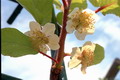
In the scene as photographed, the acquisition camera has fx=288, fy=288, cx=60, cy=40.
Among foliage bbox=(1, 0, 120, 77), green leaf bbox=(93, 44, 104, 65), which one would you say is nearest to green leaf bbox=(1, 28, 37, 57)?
foliage bbox=(1, 0, 120, 77)

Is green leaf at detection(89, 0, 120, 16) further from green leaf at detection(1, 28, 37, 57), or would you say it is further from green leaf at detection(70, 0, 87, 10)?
green leaf at detection(1, 28, 37, 57)

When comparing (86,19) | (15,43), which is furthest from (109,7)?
(15,43)

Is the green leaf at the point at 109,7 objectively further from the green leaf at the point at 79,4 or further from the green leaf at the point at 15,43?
the green leaf at the point at 15,43


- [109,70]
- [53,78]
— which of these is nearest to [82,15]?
[53,78]

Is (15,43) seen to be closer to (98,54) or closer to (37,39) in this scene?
(37,39)

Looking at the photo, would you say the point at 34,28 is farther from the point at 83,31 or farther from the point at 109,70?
the point at 109,70
